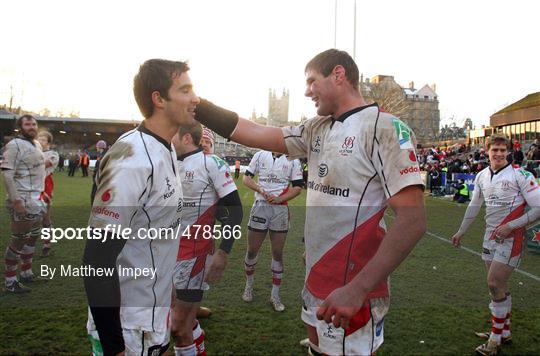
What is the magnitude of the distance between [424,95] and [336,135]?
109083 mm

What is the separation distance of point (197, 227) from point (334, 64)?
7.83ft

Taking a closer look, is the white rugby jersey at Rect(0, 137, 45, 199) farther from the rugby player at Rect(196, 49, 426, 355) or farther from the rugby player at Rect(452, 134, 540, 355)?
the rugby player at Rect(452, 134, 540, 355)

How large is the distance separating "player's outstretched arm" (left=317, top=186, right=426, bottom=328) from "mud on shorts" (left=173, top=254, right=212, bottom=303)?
2256 mm

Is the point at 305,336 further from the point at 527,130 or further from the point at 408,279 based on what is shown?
the point at 527,130

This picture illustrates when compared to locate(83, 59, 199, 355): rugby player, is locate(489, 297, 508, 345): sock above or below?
below

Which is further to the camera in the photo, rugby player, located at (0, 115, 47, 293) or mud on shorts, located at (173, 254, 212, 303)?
rugby player, located at (0, 115, 47, 293)

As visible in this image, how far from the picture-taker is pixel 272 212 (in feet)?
21.4

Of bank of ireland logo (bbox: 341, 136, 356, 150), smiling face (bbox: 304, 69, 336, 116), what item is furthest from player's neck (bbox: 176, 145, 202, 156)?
bank of ireland logo (bbox: 341, 136, 356, 150)

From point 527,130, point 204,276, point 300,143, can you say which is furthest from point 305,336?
point 527,130

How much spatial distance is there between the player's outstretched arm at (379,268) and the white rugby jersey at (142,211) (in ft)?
3.24

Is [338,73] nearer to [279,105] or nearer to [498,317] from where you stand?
[498,317]

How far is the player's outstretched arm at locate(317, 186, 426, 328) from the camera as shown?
5.82ft

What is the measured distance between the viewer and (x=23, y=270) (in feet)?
22.2

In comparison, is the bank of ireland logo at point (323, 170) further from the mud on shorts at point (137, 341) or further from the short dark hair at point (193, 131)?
the short dark hair at point (193, 131)
